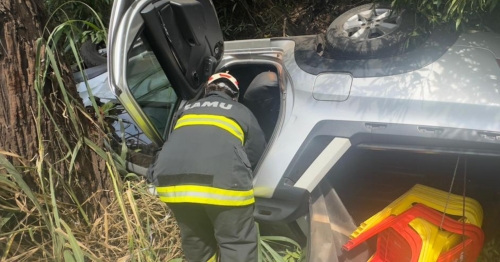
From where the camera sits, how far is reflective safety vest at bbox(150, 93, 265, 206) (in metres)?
1.94

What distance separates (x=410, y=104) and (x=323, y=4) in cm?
241

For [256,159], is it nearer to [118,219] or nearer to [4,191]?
[118,219]

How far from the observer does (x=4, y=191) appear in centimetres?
206

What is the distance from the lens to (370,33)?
211 cm

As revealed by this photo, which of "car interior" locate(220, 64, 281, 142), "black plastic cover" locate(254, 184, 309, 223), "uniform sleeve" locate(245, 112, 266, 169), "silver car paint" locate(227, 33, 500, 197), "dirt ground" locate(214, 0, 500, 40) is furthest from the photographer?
"dirt ground" locate(214, 0, 500, 40)

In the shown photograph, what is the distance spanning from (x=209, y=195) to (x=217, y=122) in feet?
1.12

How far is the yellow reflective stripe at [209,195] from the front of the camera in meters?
1.94

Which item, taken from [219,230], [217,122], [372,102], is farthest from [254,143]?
[372,102]

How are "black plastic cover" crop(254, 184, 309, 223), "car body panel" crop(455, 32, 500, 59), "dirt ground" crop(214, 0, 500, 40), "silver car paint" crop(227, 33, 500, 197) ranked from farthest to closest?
"dirt ground" crop(214, 0, 500, 40), "black plastic cover" crop(254, 184, 309, 223), "car body panel" crop(455, 32, 500, 59), "silver car paint" crop(227, 33, 500, 197)

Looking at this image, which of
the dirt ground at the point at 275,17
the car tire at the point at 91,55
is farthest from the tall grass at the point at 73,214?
the dirt ground at the point at 275,17

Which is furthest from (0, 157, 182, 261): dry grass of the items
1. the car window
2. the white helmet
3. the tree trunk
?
the white helmet

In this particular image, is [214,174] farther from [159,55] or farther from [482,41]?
[482,41]

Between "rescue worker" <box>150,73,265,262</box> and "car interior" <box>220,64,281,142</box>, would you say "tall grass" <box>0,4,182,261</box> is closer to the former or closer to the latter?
"rescue worker" <box>150,73,265,262</box>

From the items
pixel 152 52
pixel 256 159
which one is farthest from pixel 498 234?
pixel 152 52
